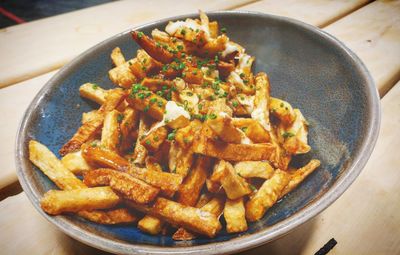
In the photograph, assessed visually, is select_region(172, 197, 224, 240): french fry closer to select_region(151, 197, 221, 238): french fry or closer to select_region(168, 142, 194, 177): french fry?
select_region(151, 197, 221, 238): french fry

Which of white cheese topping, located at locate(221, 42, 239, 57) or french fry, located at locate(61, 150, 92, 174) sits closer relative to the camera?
french fry, located at locate(61, 150, 92, 174)

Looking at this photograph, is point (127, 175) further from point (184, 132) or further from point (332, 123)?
point (332, 123)

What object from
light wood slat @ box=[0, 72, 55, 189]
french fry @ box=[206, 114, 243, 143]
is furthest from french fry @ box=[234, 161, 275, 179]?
light wood slat @ box=[0, 72, 55, 189]

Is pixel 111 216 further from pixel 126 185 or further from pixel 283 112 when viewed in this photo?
pixel 283 112

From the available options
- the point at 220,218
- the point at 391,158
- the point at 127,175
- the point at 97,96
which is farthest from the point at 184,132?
the point at 391,158

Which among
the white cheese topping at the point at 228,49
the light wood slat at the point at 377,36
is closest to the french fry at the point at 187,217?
the white cheese topping at the point at 228,49

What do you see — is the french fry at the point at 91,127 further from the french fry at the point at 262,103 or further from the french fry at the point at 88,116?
the french fry at the point at 262,103

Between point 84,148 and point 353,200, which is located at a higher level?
point 84,148

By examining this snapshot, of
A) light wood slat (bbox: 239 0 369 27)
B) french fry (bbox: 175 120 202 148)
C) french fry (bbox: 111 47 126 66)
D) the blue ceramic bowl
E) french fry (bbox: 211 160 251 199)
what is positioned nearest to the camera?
the blue ceramic bowl
